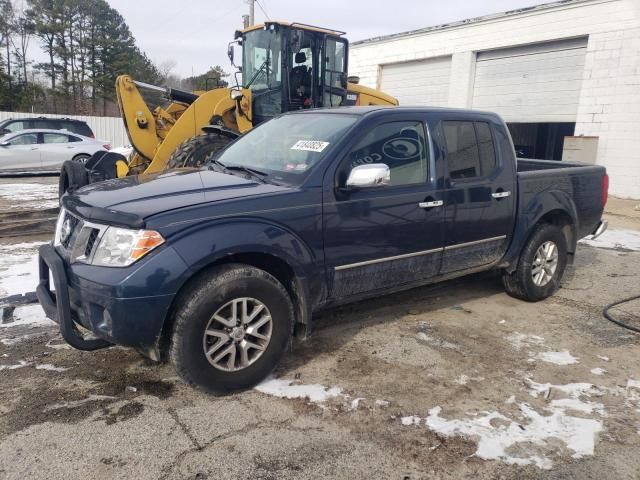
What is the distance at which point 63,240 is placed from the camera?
3426mm

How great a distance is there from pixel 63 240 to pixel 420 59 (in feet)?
50.7

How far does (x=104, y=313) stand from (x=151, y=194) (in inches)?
31.7

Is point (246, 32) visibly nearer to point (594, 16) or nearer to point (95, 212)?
point (95, 212)

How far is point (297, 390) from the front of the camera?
135 inches

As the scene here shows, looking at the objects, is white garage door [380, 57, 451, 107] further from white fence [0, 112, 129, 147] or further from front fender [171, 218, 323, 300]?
white fence [0, 112, 129, 147]

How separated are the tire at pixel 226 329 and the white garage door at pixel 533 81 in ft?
41.8

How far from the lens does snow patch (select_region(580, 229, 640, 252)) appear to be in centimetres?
824

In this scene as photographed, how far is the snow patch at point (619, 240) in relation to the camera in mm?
8242

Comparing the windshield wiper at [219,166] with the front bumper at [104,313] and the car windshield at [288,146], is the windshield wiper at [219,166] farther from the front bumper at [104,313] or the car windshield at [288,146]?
the front bumper at [104,313]

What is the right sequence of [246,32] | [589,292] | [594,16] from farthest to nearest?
[594,16] < [246,32] < [589,292]

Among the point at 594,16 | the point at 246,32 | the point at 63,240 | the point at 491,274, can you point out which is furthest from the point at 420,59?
the point at 63,240

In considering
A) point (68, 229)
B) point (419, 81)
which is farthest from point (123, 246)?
point (419, 81)

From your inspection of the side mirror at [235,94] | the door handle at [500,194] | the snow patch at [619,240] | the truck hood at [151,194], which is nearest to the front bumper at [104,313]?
the truck hood at [151,194]

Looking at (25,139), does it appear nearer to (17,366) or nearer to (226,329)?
(17,366)
